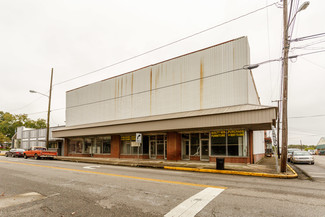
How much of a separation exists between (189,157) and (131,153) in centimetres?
803

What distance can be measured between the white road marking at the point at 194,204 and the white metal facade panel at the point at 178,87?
40.4 feet

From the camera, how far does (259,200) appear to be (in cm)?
648

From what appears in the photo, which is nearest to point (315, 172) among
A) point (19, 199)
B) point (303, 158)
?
point (303, 158)

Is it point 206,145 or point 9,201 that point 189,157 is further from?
A: point 9,201

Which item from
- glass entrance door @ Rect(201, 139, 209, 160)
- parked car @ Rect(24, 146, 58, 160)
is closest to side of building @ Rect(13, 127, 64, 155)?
parked car @ Rect(24, 146, 58, 160)

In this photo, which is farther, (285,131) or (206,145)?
(206,145)

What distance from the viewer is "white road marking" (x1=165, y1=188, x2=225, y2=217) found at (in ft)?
17.1

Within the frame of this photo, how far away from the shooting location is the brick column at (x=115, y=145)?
26.8 m

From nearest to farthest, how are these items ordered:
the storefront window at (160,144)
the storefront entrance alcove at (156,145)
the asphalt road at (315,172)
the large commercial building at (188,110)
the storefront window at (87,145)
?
the asphalt road at (315,172), the large commercial building at (188,110), the storefront entrance alcove at (156,145), the storefront window at (160,144), the storefront window at (87,145)

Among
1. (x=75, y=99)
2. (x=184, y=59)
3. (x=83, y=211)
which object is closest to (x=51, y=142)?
(x=75, y=99)

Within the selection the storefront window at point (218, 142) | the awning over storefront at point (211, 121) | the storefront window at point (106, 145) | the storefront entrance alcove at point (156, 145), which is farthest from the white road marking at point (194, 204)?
the storefront window at point (106, 145)

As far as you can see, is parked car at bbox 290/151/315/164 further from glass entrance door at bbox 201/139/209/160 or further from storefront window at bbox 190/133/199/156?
storefront window at bbox 190/133/199/156

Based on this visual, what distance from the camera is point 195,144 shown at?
21.0 meters

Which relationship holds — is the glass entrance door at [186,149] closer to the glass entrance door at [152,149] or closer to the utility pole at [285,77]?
the glass entrance door at [152,149]
